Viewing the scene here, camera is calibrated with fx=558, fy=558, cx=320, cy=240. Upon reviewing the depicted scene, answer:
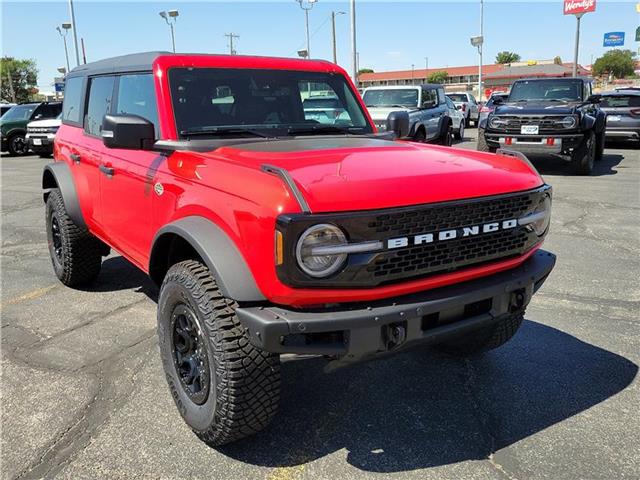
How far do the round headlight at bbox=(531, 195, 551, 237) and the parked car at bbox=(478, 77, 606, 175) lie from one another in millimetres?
7909

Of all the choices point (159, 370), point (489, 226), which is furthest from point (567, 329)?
point (159, 370)

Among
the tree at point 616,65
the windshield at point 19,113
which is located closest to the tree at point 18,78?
the windshield at point 19,113

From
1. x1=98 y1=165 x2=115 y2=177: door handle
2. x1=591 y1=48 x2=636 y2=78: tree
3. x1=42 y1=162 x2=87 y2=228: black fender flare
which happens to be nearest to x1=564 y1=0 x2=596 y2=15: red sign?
x1=42 y1=162 x2=87 y2=228: black fender flare

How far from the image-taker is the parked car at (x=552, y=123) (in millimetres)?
10047

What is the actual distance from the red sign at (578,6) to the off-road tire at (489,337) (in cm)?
3679

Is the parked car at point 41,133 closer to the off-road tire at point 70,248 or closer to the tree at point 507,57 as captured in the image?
the off-road tire at point 70,248

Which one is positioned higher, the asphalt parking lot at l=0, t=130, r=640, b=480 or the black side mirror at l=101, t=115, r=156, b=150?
the black side mirror at l=101, t=115, r=156, b=150

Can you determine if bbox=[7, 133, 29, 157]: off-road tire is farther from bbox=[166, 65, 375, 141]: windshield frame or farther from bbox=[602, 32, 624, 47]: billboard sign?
bbox=[602, 32, 624, 47]: billboard sign

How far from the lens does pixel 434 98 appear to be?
46.6 feet

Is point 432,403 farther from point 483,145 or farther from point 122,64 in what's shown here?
point 483,145

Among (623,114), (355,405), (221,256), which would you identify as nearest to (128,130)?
(221,256)

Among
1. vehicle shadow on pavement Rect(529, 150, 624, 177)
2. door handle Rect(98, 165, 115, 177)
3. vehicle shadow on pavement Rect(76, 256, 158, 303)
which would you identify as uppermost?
door handle Rect(98, 165, 115, 177)

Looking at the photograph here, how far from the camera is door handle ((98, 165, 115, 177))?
12.0 ft

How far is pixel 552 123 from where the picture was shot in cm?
1005
